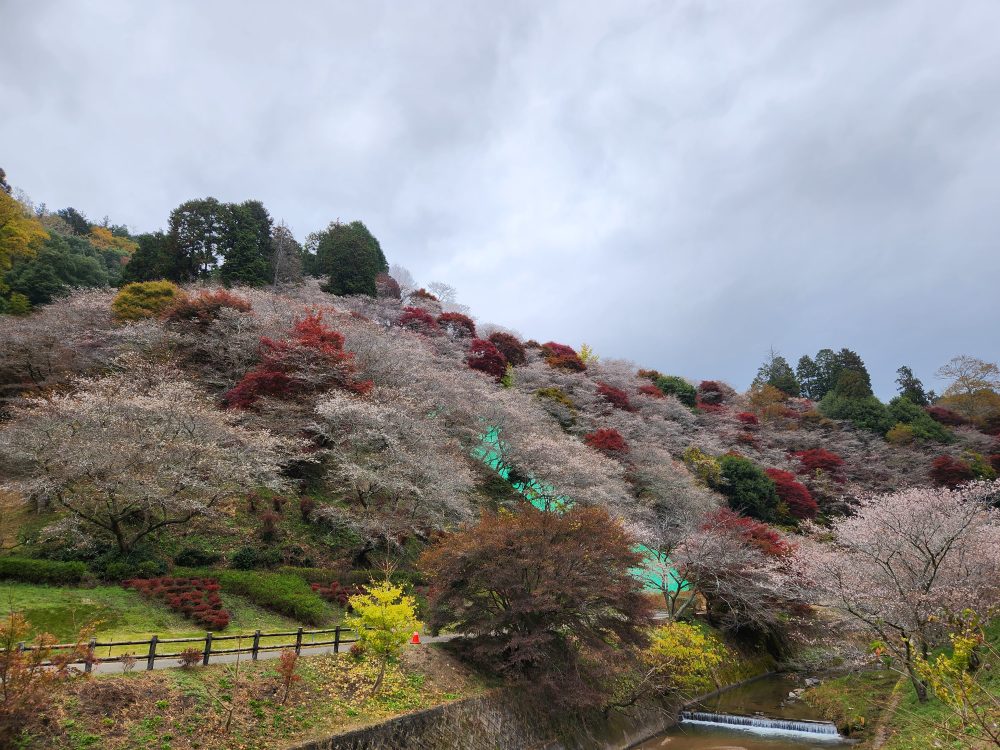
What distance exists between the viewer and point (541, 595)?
15.2 m

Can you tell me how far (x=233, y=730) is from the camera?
10.3 meters

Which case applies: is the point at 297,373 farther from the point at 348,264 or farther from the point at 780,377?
the point at 780,377

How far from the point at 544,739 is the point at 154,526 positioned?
14.3 meters

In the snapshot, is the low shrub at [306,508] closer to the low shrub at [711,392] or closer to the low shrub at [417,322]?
the low shrub at [417,322]

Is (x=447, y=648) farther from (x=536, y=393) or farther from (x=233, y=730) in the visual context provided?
(x=536, y=393)

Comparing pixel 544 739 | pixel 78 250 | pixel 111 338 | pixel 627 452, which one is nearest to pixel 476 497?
pixel 627 452

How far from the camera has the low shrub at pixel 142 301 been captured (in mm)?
32438

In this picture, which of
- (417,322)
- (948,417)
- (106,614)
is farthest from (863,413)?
(106,614)

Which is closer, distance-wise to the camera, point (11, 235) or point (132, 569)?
point (132, 569)

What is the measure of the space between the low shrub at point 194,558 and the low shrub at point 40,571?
297cm

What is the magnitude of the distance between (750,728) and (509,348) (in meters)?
38.6

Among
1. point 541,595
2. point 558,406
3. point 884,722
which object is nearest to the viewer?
point 541,595

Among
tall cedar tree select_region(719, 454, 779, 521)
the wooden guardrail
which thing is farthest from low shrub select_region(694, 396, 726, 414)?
the wooden guardrail

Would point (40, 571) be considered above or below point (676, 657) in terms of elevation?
above
